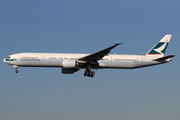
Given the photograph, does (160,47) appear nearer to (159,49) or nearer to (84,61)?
(159,49)

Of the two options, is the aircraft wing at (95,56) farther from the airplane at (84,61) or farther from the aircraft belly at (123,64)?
the aircraft belly at (123,64)

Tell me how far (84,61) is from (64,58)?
298 centimetres

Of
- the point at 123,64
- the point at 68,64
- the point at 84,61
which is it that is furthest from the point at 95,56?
the point at 123,64

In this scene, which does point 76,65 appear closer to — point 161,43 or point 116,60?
point 116,60

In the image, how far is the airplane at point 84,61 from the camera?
45309mm

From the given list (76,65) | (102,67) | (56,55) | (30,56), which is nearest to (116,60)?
(102,67)

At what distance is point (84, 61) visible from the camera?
151 ft

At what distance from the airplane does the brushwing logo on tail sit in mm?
1441

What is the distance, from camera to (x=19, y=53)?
4709 centimetres

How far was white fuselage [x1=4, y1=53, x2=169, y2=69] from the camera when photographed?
45844mm

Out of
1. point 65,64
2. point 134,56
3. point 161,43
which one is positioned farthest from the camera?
point 161,43

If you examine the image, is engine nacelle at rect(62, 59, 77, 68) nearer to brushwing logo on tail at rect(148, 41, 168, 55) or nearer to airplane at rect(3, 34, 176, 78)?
airplane at rect(3, 34, 176, 78)

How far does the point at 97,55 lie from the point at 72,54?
446 cm

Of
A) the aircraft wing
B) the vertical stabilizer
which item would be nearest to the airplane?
the aircraft wing
